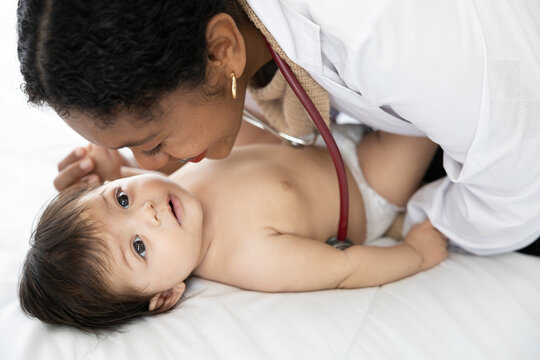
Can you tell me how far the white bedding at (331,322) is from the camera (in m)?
1.00

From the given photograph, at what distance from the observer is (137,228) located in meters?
1.11

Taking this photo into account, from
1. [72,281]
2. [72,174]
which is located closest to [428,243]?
[72,281]

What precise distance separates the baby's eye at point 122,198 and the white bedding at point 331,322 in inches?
8.9

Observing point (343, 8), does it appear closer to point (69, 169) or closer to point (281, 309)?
point (281, 309)

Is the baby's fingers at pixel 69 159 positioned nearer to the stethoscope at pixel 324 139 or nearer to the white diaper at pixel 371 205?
the stethoscope at pixel 324 139

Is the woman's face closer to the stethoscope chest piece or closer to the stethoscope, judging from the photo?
the stethoscope

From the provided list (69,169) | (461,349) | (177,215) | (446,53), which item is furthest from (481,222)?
(69,169)

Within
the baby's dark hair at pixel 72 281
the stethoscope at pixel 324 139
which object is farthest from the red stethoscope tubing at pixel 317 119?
the baby's dark hair at pixel 72 281

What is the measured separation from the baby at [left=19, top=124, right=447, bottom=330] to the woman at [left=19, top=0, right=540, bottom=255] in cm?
15

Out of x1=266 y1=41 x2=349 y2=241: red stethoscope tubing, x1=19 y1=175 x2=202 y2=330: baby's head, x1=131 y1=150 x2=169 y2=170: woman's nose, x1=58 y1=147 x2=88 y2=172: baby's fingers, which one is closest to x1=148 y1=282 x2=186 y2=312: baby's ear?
x1=19 y1=175 x2=202 y2=330: baby's head

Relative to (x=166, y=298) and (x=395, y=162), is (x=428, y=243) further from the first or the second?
(x=166, y=298)

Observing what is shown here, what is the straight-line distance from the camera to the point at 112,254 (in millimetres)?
1066

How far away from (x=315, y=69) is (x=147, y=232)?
463mm

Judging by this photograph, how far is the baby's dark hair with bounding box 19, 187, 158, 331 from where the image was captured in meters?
1.04
